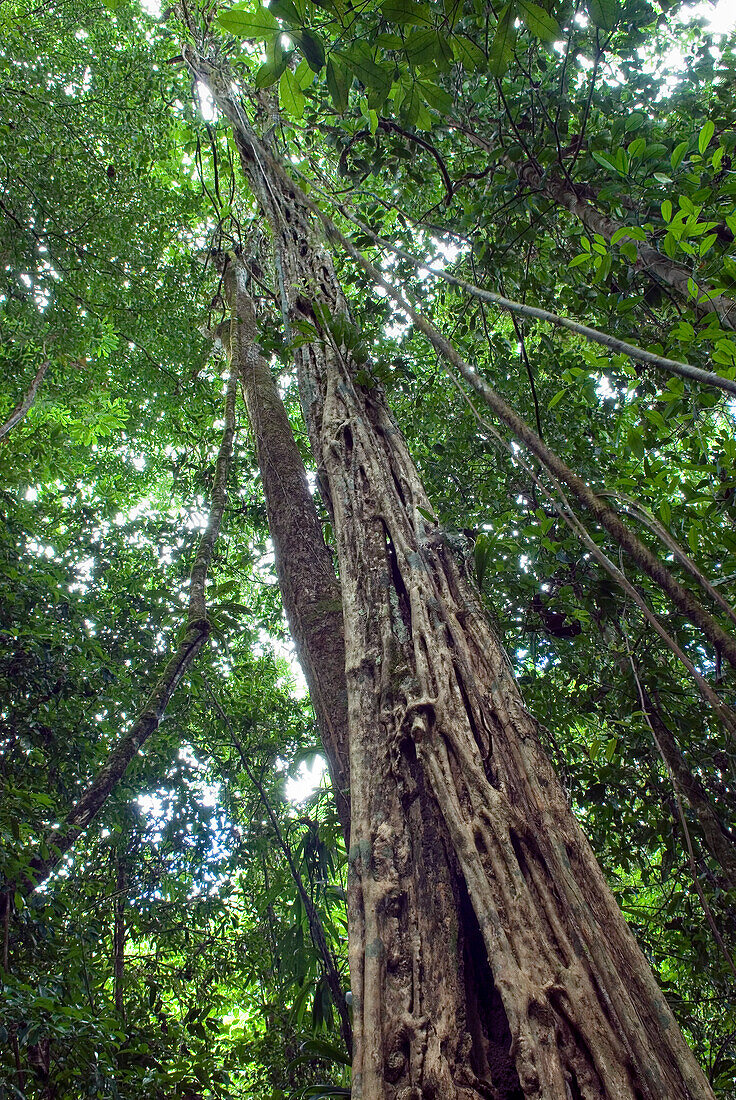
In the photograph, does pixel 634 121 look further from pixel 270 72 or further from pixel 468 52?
pixel 270 72

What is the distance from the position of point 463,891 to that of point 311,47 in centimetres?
173

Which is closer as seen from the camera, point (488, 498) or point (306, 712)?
point (488, 498)

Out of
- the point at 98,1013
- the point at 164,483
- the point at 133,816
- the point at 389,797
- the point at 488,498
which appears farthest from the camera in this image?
the point at 164,483

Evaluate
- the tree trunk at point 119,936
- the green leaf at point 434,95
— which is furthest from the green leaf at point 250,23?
the tree trunk at point 119,936

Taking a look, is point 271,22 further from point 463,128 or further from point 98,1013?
point 98,1013

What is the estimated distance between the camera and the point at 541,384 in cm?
372

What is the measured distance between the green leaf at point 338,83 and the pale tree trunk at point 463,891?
1.13 m

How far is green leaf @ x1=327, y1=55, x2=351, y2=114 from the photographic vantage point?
127 cm

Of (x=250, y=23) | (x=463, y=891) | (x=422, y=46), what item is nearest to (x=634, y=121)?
(x=422, y=46)

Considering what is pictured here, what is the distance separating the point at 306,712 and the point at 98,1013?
314cm

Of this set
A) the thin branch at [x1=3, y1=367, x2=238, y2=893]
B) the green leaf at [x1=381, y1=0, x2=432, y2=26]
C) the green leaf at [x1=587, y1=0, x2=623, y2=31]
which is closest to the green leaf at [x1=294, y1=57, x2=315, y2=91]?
the green leaf at [x1=381, y1=0, x2=432, y2=26]

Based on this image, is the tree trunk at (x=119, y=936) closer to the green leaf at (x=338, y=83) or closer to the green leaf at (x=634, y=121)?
the green leaf at (x=338, y=83)

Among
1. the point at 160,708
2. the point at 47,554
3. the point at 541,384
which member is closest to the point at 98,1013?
the point at 160,708

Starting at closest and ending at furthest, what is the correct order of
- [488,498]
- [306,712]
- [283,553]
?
[283,553] → [488,498] → [306,712]
